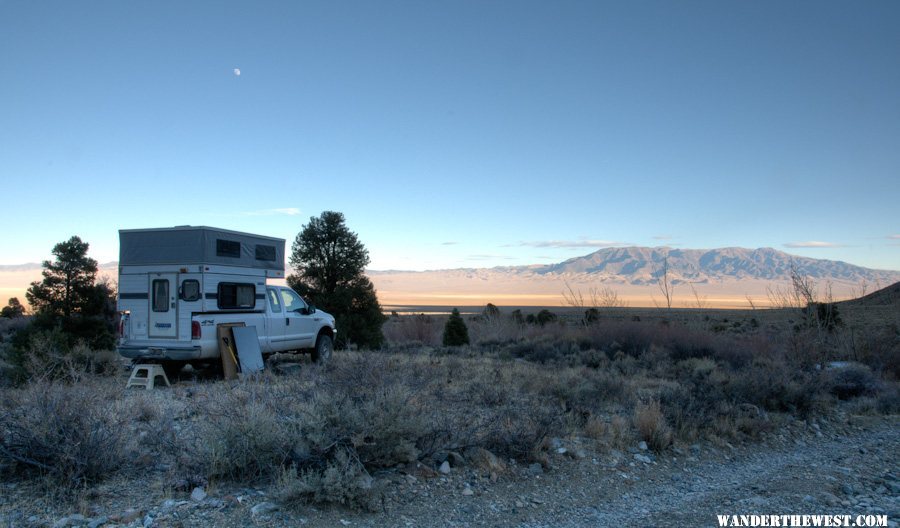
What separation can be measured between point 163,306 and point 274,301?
8.60 ft

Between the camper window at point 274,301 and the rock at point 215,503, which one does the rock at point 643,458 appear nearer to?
the rock at point 215,503

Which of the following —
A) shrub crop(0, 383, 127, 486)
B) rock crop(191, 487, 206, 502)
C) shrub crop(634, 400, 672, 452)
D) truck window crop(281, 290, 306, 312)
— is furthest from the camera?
truck window crop(281, 290, 306, 312)

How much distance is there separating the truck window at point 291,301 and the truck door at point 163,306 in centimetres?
287

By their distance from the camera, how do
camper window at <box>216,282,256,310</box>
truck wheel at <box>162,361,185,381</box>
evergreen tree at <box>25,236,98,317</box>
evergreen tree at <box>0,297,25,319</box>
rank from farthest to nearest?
1. evergreen tree at <box>0,297,25,319</box>
2. evergreen tree at <box>25,236,98,317</box>
3. truck wheel at <box>162,361,185,381</box>
4. camper window at <box>216,282,256,310</box>

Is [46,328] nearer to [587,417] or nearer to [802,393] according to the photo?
[587,417]

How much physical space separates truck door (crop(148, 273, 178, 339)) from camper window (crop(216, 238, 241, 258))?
93 centimetres

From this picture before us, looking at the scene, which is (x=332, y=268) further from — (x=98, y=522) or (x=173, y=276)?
(x=98, y=522)

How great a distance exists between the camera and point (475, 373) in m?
13.3

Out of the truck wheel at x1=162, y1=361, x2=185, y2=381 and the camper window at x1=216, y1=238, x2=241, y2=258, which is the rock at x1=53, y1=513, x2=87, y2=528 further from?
the truck wheel at x1=162, y1=361, x2=185, y2=381

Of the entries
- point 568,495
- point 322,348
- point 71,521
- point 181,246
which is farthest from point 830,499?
point 322,348

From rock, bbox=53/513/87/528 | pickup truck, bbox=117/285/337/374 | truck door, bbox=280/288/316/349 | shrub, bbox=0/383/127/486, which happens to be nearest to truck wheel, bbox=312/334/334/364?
pickup truck, bbox=117/285/337/374

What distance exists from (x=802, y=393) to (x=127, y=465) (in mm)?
9856

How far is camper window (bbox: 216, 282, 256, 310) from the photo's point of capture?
40.4 ft

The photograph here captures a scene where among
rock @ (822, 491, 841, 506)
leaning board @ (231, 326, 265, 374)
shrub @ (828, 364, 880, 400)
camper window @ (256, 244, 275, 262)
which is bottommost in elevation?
rock @ (822, 491, 841, 506)
